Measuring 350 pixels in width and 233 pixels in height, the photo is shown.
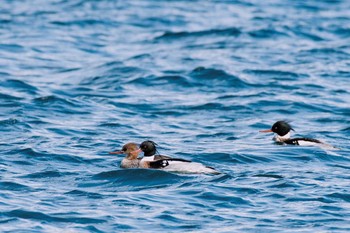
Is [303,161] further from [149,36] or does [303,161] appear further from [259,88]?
[149,36]

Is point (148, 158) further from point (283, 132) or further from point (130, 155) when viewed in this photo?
point (283, 132)

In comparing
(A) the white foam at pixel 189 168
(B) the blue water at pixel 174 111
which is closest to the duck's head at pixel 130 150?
(B) the blue water at pixel 174 111

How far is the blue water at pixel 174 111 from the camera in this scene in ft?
48.0

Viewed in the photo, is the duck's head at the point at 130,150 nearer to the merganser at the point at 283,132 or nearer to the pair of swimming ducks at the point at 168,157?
the pair of swimming ducks at the point at 168,157

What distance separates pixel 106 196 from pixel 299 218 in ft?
10.1

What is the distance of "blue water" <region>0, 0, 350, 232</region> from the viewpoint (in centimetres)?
1463

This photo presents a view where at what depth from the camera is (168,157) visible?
58.2 ft

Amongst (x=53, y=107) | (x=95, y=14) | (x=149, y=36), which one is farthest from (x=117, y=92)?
(x=95, y=14)

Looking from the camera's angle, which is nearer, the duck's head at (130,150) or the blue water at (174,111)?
the blue water at (174,111)

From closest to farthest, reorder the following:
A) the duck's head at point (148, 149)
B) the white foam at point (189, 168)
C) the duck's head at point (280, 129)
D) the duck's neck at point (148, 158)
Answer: the white foam at point (189, 168) < the duck's neck at point (148, 158) < the duck's head at point (148, 149) < the duck's head at point (280, 129)

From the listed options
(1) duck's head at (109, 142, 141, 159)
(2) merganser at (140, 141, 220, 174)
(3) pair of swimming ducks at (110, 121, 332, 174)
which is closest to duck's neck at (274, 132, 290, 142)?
(3) pair of swimming ducks at (110, 121, 332, 174)

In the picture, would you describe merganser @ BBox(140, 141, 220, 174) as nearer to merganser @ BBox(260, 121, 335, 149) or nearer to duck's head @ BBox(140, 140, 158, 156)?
duck's head @ BBox(140, 140, 158, 156)

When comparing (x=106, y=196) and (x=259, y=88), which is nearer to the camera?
(x=106, y=196)

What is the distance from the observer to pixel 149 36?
107 ft
